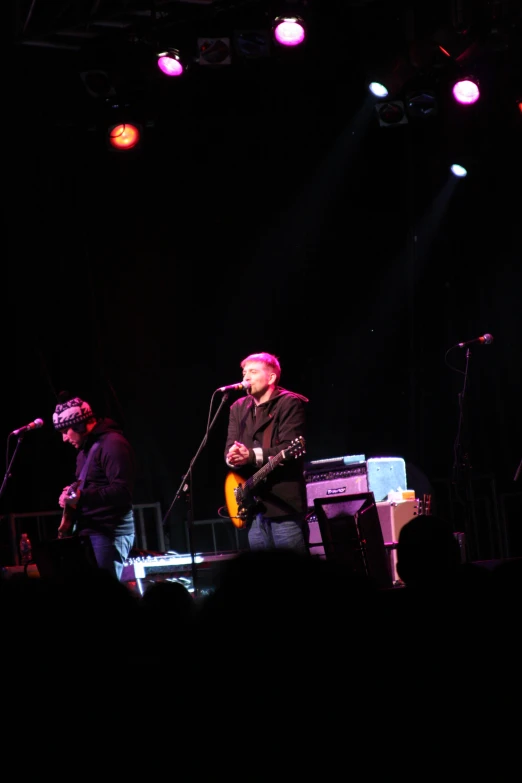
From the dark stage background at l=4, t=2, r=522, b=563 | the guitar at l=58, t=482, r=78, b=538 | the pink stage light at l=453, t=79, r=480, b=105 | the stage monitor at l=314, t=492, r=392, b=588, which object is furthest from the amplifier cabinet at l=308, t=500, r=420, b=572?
the pink stage light at l=453, t=79, r=480, b=105

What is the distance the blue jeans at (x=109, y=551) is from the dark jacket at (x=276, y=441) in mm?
1190

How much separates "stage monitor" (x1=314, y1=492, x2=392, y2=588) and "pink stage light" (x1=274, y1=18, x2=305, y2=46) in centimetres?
415

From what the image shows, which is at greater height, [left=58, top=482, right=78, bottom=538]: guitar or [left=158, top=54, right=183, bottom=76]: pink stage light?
[left=158, top=54, right=183, bottom=76]: pink stage light

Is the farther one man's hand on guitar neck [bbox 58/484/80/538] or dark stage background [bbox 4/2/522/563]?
dark stage background [bbox 4/2/522/563]

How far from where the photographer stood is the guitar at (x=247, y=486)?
6.21 meters

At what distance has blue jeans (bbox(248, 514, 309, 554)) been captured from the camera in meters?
6.16

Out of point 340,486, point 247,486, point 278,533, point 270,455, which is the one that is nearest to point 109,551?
point 247,486

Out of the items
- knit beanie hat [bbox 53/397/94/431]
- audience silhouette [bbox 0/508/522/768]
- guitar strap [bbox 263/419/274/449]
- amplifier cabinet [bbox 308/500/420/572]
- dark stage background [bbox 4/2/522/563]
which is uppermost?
dark stage background [bbox 4/2/522/563]

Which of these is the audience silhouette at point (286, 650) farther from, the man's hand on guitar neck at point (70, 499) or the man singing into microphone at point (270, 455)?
the man's hand on guitar neck at point (70, 499)

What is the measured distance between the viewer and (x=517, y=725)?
5.09 ft

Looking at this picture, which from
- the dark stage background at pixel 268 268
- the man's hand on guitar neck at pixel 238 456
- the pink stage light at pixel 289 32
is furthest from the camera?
the dark stage background at pixel 268 268

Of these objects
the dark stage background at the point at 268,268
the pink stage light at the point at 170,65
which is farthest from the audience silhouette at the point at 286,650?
the dark stage background at the point at 268,268

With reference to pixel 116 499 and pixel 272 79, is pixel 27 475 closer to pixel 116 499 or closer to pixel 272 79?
pixel 116 499

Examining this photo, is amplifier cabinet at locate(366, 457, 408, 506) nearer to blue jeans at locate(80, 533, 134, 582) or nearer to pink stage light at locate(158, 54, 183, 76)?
blue jeans at locate(80, 533, 134, 582)
